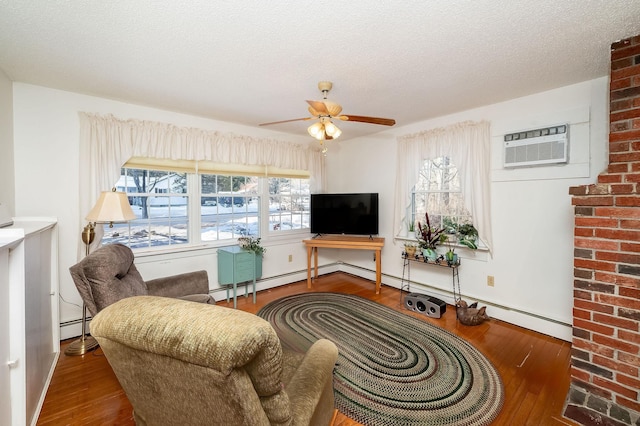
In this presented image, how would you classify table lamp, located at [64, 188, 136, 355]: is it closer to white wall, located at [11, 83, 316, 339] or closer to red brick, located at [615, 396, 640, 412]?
white wall, located at [11, 83, 316, 339]

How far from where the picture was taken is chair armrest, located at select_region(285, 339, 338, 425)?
1075 millimetres

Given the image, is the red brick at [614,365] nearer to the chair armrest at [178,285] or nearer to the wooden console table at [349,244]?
the wooden console table at [349,244]

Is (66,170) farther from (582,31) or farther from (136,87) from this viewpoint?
(582,31)

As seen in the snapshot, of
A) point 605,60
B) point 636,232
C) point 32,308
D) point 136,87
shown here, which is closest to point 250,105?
point 136,87

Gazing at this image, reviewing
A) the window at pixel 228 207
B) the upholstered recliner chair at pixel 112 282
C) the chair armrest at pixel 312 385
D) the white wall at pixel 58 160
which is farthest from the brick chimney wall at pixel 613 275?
the white wall at pixel 58 160

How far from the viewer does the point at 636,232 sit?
1743 millimetres

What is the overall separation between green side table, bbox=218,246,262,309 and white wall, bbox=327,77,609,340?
7.78 ft

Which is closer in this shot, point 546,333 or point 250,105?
point 546,333

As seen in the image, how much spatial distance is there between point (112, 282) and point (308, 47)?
1979mm

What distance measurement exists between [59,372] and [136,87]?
2446mm

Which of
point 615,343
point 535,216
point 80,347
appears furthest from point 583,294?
point 80,347

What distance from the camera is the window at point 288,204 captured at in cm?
436

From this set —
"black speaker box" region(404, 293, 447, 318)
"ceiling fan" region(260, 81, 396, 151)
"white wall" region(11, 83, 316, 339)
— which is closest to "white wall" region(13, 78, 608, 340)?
"white wall" region(11, 83, 316, 339)

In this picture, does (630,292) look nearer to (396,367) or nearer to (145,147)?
(396,367)
